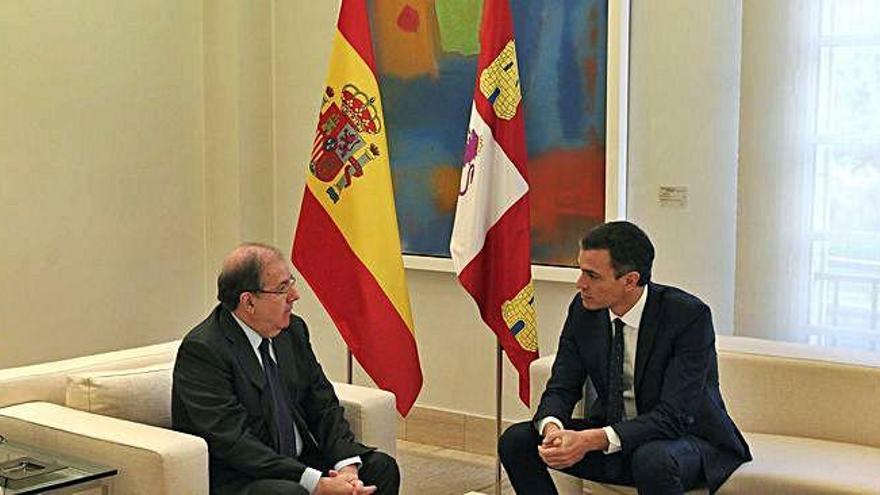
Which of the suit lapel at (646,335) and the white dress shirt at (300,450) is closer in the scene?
the white dress shirt at (300,450)

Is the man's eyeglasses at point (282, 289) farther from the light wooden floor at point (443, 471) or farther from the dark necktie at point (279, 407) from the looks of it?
the light wooden floor at point (443, 471)

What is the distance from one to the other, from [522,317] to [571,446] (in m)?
1.01

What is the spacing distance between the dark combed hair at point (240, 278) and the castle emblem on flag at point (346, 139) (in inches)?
44.6

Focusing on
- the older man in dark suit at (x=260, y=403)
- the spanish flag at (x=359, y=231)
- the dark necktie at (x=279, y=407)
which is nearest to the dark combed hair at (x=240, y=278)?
the older man in dark suit at (x=260, y=403)

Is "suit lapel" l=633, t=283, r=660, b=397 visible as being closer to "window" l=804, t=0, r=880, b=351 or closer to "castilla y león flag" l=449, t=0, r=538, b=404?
"castilla y león flag" l=449, t=0, r=538, b=404

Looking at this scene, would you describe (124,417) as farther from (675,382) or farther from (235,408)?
(675,382)

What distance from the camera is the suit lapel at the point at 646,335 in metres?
3.67

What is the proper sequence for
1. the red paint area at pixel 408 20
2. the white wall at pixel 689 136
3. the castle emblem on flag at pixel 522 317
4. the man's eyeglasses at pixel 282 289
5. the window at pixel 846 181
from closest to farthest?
the man's eyeglasses at pixel 282 289 → the window at pixel 846 181 → the castle emblem on flag at pixel 522 317 → the white wall at pixel 689 136 → the red paint area at pixel 408 20

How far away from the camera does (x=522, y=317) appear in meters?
4.54

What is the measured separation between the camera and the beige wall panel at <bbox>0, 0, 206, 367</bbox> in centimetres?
509

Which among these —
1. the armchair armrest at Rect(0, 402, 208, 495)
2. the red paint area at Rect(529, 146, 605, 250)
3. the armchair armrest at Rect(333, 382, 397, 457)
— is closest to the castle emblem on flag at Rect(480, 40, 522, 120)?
the red paint area at Rect(529, 146, 605, 250)

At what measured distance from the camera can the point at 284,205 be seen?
606 centimetres

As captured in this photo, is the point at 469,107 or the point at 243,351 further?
the point at 469,107

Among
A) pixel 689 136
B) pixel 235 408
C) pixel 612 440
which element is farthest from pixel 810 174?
pixel 235 408
